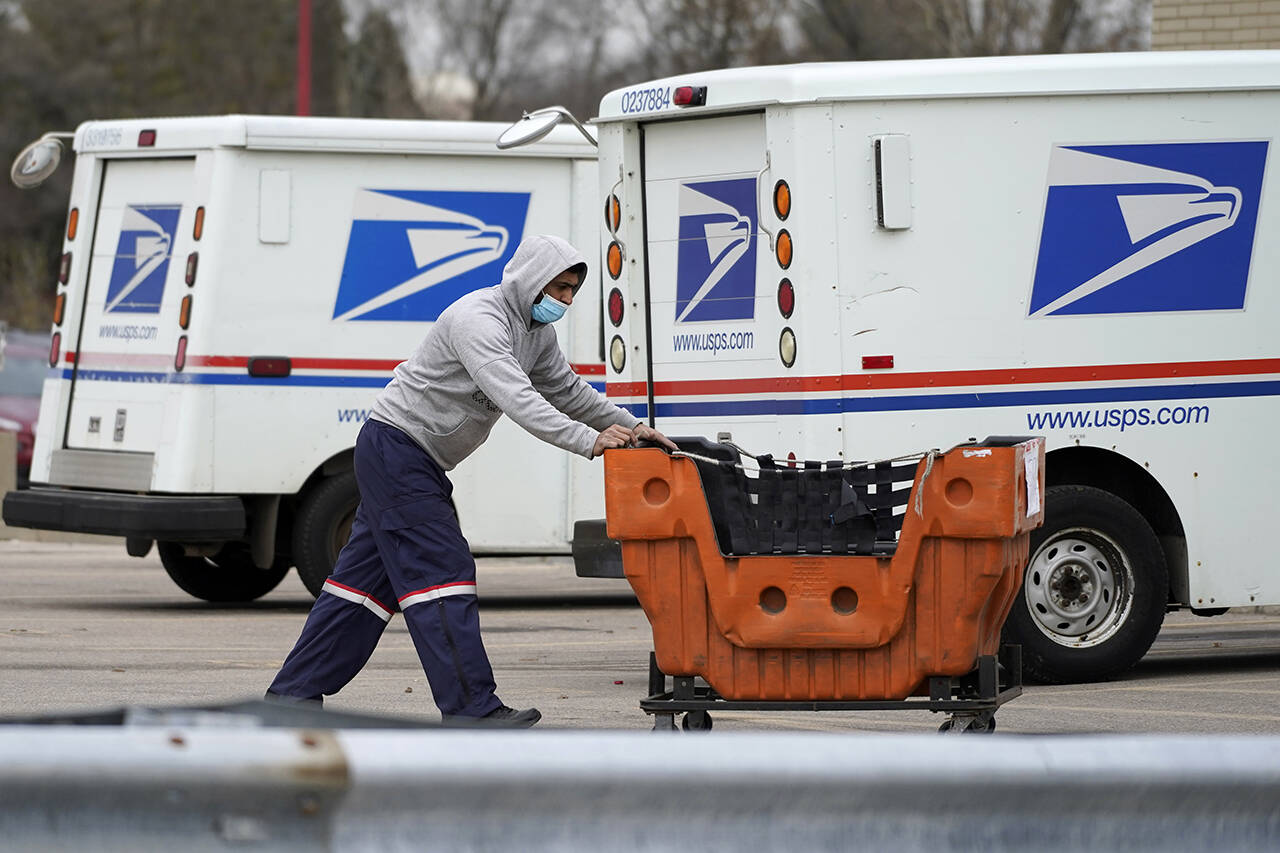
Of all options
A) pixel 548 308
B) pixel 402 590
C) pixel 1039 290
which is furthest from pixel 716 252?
pixel 402 590

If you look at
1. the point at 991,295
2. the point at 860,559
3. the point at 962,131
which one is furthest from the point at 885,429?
the point at 860,559

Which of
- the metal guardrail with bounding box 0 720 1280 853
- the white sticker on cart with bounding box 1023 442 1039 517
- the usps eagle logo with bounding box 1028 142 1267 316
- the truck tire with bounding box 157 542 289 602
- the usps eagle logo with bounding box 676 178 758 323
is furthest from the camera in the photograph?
the truck tire with bounding box 157 542 289 602

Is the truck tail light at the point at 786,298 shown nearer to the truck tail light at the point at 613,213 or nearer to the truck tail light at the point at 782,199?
the truck tail light at the point at 782,199

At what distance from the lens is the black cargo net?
614 cm

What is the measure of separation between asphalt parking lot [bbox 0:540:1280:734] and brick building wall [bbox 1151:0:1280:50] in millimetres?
4275

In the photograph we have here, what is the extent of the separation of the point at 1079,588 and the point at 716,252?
2.12m

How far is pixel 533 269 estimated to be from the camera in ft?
21.9

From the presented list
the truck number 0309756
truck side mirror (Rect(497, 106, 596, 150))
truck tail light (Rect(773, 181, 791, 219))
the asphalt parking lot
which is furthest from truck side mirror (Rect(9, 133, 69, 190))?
truck tail light (Rect(773, 181, 791, 219))

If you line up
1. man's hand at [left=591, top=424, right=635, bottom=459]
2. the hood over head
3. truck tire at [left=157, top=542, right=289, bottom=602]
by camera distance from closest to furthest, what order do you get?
man's hand at [left=591, top=424, right=635, bottom=459], the hood over head, truck tire at [left=157, top=542, right=289, bottom=602]

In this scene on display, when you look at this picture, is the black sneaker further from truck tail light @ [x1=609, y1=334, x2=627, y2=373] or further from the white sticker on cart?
truck tail light @ [x1=609, y1=334, x2=627, y2=373]

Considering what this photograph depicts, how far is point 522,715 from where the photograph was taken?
253 inches

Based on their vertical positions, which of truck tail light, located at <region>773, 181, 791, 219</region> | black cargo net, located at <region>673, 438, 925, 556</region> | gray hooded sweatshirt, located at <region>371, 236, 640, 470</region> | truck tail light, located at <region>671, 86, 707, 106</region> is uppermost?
truck tail light, located at <region>671, 86, 707, 106</region>

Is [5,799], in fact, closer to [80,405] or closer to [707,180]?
[707,180]

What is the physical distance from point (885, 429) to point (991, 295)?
0.74 m
